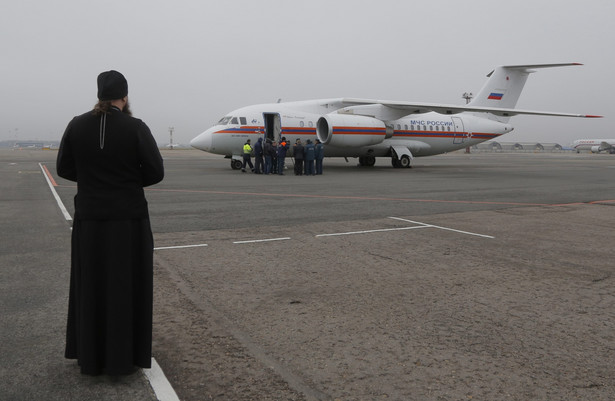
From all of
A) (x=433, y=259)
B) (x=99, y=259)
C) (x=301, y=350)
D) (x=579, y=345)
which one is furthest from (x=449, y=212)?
(x=99, y=259)

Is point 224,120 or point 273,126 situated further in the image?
point 273,126

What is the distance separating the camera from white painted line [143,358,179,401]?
9.23 ft

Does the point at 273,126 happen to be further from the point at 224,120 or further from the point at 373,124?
the point at 373,124

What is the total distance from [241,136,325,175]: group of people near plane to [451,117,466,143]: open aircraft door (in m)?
8.86

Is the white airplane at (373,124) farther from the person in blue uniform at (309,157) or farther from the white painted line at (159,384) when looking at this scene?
the white painted line at (159,384)

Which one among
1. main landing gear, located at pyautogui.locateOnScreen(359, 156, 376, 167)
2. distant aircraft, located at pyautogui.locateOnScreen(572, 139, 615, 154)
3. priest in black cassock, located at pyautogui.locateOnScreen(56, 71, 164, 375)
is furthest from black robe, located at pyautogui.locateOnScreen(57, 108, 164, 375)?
distant aircraft, located at pyautogui.locateOnScreen(572, 139, 615, 154)

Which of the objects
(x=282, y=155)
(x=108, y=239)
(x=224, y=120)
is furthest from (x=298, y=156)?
(x=108, y=239)

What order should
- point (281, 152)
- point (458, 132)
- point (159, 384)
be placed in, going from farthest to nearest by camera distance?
point (458, 132) < point (281, 152) < point (159, 384)

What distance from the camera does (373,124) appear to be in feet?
76.6

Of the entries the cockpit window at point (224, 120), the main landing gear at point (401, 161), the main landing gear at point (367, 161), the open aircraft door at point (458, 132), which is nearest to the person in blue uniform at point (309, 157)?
the cockpit window at point (224, 120)

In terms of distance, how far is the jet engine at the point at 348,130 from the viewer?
72.8 feet

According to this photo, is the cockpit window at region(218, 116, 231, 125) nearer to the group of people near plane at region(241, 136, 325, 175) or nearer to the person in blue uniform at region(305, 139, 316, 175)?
the group of people near plane at region(241, 136, 325, 175)

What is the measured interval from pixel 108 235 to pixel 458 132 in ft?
85.5

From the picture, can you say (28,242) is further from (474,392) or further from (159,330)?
(474,392)
